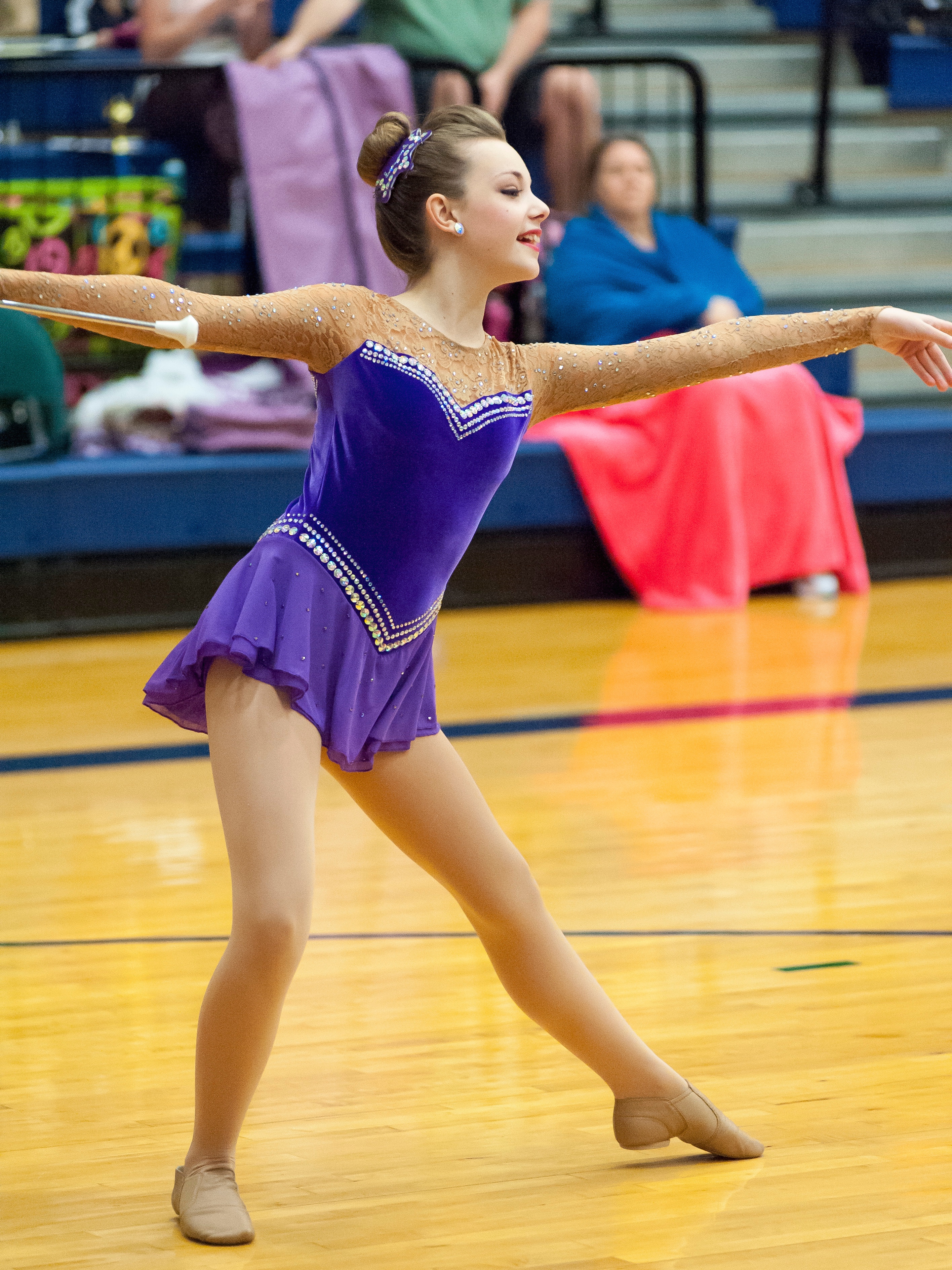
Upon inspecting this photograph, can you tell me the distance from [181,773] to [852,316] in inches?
83.6

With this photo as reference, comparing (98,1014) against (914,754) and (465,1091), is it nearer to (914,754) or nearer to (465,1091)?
(465,1091)

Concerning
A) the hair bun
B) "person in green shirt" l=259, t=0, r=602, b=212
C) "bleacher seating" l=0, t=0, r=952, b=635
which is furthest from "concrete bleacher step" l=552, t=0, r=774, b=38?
the hair bun

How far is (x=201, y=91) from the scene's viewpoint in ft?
20.3

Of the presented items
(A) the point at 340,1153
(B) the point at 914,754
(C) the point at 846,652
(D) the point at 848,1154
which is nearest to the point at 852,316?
(D) the point at 848,1154

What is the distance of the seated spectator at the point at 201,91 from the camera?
621cm

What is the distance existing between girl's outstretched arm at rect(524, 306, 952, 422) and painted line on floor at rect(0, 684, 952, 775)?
6.93 feet

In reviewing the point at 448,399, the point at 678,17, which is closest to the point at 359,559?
the point at 448,399

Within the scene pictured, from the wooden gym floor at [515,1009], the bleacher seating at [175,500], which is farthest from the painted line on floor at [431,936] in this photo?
the bleacher seating at [175,500]

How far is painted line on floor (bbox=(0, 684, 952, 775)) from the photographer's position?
4051 mm

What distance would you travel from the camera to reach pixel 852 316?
2.16 meters

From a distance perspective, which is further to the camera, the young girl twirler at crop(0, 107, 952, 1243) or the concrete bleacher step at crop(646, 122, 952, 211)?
the concrete bleacher step at crop(646, 122, 952, 211)

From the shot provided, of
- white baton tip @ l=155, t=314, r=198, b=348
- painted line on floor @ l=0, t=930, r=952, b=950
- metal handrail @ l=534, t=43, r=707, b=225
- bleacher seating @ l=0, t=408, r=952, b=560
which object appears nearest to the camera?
white baton tip @ l=155, t=314, r=198, b=348

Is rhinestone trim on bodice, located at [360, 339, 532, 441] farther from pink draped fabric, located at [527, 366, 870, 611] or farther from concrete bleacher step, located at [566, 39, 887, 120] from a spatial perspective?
concrete bleacher step, located at [566, 39, 887, 120]

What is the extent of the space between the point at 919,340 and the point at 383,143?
595mm
